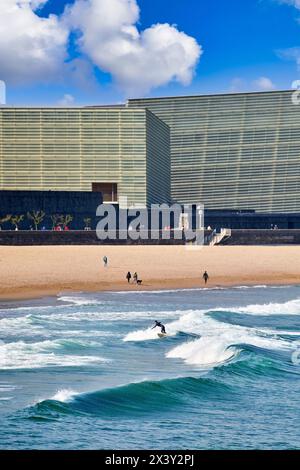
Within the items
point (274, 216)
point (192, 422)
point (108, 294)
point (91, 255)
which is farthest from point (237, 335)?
point (274, 216)

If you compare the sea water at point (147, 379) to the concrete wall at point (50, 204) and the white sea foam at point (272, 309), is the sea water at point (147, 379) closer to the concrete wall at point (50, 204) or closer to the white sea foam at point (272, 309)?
the white sea foam at point (272, 309)

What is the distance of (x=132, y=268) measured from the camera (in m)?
73.6

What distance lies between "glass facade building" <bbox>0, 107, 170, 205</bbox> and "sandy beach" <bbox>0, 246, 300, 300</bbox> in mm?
58012

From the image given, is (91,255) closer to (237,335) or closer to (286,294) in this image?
(286,294)

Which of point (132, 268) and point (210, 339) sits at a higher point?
point (132, 268)

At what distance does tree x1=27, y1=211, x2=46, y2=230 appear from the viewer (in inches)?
4631

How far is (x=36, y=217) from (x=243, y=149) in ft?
223

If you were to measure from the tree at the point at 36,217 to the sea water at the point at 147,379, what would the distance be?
229ft

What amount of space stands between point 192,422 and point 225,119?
156 meters

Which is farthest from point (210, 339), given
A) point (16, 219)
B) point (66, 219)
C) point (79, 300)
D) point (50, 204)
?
point (50, 204)

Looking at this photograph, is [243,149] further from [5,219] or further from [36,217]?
[5,219]

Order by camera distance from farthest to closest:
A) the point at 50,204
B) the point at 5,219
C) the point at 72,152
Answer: the point at 72,152 → the point at 50,204 → the point at 5,219

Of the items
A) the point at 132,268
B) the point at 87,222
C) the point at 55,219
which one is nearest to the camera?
the point at 132,268

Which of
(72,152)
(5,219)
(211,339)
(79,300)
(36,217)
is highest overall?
(72,152)
